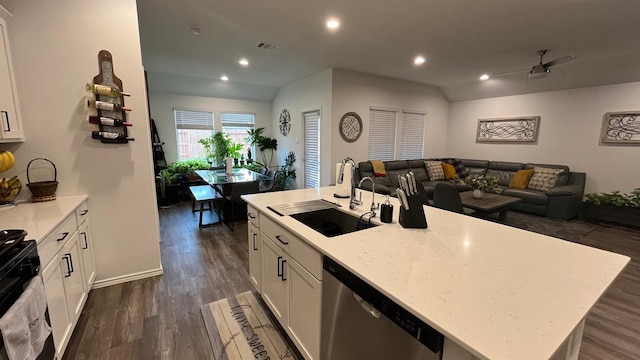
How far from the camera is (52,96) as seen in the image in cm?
209

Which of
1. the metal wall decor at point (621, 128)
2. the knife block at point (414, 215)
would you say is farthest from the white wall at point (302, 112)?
the metal wall decor at point (621, 128)

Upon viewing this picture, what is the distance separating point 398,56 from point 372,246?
3783 mm

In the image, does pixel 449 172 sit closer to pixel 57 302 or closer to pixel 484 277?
pixel 484 277

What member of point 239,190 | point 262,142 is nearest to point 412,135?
point 262,142

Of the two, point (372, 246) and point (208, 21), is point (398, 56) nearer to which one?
point (208, 21)

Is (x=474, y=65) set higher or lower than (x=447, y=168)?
higher

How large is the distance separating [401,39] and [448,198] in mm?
2127

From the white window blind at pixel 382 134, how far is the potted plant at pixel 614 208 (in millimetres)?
3551

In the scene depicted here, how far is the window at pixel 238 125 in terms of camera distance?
23.4ft

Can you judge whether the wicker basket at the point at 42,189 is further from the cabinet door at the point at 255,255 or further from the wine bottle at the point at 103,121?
the cabinet door at the point at 255,255

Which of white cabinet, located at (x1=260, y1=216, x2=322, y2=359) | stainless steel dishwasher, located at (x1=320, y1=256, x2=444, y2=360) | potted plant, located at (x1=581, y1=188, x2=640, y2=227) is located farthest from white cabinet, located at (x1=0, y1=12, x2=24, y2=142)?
potted plant, located at (x1=581, y1=188, x2=640, y2=227)

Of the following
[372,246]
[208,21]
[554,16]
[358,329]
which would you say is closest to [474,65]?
[554,16]

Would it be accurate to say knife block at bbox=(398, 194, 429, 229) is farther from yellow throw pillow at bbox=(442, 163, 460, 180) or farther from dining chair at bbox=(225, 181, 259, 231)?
yellow throw pillow at bbox=(442, 163, 460, 180)

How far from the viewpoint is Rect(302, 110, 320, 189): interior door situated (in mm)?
5711
